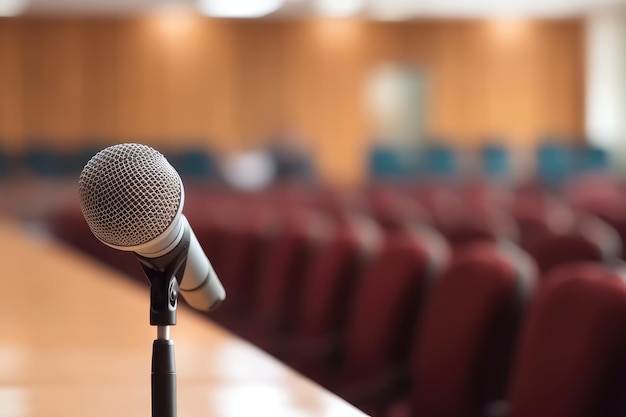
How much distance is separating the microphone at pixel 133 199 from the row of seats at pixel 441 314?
1.03 meters

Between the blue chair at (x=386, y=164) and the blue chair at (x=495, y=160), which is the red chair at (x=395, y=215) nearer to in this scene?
the blue chair at (x=386, y=164)

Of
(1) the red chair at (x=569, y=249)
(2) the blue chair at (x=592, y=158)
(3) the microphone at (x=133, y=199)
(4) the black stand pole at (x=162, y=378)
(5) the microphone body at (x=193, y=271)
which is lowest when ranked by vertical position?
(2) the blue chair at (x=592, y=158)

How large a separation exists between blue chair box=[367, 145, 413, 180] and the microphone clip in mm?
13040

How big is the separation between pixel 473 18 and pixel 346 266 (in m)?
14.3

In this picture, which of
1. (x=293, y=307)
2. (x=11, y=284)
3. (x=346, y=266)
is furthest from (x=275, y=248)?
(x=11, y=284)

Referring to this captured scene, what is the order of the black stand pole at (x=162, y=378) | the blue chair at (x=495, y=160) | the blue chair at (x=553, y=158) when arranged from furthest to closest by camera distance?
the blue chair at (x=495, y=160), the blue chair at (x=553, y=158), the black stand pole at (x=162, y=378)

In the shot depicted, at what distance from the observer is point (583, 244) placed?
10.1 feet

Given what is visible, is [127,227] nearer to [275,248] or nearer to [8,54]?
[275,248]

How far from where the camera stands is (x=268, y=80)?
16.7 meters

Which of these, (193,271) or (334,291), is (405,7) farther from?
(193,271)

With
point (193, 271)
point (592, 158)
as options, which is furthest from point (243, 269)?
point (592, 158)

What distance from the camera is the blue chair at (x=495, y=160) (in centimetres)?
1535

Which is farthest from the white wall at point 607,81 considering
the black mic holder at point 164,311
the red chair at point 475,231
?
the black mic holder at point 164,311

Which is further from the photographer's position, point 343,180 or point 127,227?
point 343,180
